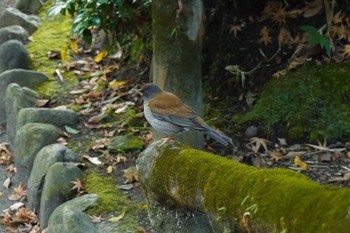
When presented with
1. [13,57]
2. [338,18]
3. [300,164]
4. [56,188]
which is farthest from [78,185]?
[13,57]

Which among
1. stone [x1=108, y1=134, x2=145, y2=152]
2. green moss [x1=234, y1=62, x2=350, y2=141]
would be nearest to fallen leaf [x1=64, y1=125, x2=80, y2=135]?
stone [x1=108, y1=134, x2=145, y2=152]

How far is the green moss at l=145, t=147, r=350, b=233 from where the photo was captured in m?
3.38

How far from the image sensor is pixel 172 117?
5988 millimetres

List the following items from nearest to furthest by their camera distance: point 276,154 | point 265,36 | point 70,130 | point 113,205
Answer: point 113,205 → point 276,154 → point 265,36 → point 70,130

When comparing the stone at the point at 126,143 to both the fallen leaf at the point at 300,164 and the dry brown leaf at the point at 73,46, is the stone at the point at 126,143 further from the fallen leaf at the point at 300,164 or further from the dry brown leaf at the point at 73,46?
the dry brown leaf at the point at 73,46

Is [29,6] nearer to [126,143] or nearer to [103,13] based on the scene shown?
[103,13]

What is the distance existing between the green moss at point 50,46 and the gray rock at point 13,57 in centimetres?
16

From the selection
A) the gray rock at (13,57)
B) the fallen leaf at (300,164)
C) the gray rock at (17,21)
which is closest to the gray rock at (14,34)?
the gray rock at (17,21)

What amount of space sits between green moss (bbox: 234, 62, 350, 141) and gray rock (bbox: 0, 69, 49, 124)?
9.92 feet

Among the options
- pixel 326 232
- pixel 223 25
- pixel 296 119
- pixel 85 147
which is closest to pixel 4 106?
pixel 85 147

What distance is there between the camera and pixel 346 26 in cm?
732

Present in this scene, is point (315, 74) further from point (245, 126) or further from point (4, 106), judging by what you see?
point (4, 106)

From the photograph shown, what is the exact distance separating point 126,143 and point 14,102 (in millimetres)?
1785

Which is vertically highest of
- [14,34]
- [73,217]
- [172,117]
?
[172,117]
